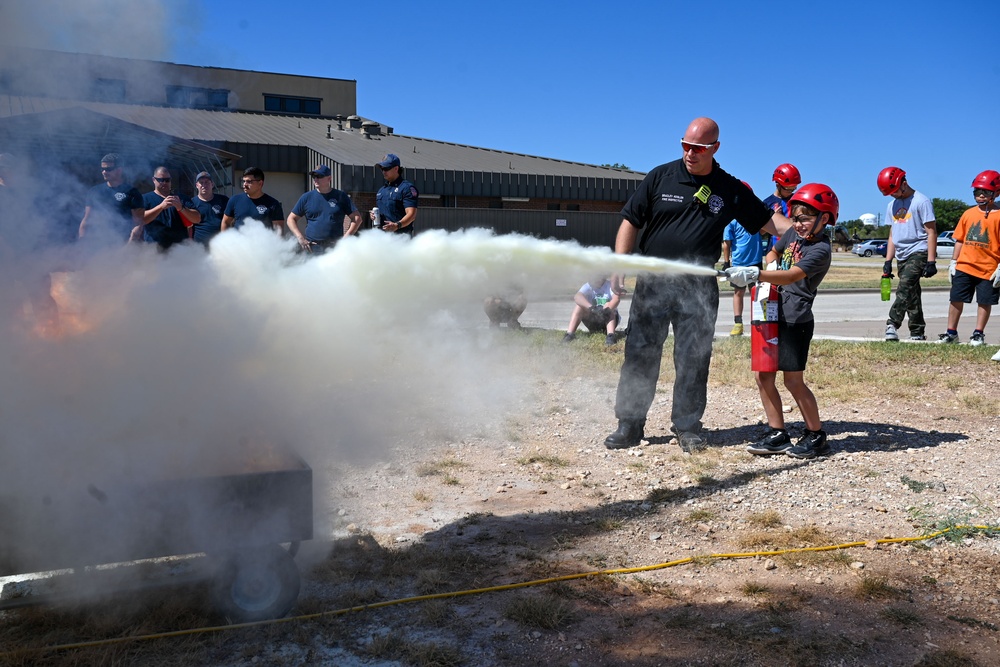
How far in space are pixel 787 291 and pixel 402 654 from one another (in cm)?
376

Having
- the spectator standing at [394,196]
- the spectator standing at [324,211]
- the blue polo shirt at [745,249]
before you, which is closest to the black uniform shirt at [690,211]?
the spectator standing at [394,196]

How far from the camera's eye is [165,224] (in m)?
7.00

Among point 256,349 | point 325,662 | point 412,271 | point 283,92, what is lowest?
point 325,662

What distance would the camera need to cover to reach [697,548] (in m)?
4.43

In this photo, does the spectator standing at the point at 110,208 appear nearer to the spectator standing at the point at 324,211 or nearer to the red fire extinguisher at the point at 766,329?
the spectator standing at the point at 324,211

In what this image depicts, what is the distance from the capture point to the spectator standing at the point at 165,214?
593 centimetres

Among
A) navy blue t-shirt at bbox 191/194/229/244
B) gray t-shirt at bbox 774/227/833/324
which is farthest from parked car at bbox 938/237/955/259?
navy blue t-shirt at bbox 191/194/229/244

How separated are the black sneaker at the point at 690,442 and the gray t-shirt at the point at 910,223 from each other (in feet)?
18.2

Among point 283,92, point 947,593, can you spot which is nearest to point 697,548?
point 947,593

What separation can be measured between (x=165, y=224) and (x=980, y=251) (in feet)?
28.8

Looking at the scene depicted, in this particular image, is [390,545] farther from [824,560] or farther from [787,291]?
[787,291]

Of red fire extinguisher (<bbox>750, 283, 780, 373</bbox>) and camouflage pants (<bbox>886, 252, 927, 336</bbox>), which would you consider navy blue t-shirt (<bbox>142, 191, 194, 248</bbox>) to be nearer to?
red fire extinguisher (<bbox>750, 283, 780, 373</bbox>)

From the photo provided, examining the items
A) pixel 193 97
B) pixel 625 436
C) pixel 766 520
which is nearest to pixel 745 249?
pixel 625 436

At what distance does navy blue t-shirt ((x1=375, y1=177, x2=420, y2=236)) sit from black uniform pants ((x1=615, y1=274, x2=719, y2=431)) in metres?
3.46
